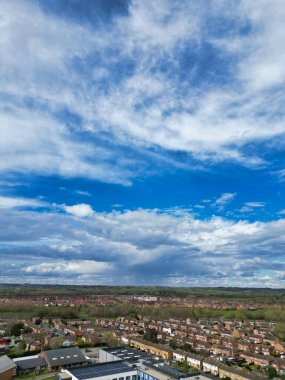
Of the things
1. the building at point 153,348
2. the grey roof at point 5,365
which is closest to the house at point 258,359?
the building at point 153,348

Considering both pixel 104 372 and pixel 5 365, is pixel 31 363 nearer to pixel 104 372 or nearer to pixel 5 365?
pixel 5 365

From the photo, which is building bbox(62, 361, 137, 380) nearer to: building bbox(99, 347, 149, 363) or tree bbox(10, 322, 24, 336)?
building bbox(99, 347, 149, 363)

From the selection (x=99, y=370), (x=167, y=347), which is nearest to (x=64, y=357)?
(x=99, y=370)

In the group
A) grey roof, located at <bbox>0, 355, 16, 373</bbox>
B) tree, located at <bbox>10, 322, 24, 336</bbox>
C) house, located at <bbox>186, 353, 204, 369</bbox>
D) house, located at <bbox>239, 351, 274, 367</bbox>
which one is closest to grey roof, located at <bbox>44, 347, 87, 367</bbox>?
grey roof, located at <bbox>0, 355, 16, 373</bbox>

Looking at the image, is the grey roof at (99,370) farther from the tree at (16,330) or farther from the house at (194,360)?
the tree at (16,330)

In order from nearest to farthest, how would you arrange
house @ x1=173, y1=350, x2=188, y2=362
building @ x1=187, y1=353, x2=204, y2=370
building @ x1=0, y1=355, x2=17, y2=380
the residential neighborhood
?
building @ x1=0, y1=355, x2=17, y2=380
the residential neighborhood
building @ x1=187, y1=353, x2=204, y2=370
house @ x1=173, y1=350, x2=188, y2=362

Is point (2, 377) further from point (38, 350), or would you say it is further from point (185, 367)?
point (185, 367)

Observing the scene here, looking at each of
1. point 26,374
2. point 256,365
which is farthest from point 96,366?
point 256,365
